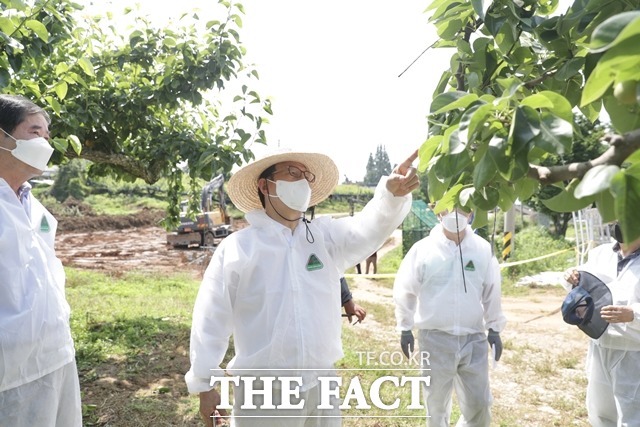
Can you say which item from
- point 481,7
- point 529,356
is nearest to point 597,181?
point 481,7

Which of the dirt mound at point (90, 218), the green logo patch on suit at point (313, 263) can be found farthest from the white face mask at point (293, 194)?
the dirt mound at point (90, 218)

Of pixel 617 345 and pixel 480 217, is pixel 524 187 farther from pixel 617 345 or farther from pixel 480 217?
pixel 617 345

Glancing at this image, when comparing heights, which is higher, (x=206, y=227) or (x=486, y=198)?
(x=206, y=227)

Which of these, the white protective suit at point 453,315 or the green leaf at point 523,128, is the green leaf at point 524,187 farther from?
the white protective suit at point 453,315

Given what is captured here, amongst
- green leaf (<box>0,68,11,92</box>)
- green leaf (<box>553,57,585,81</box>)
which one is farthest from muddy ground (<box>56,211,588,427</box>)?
green leaf (<box>553,57,585,81</box>)

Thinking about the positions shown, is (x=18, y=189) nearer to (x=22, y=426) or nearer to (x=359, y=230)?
(x=22, y=426)

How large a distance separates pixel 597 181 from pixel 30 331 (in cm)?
202

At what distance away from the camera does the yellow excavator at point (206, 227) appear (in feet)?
44.5

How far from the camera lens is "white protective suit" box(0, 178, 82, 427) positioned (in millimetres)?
1846

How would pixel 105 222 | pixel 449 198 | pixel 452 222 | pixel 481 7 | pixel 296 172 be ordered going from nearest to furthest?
pixel 481 7, pixel 449 198, pixel 296 172, pixel 452 222, pixel 105 222

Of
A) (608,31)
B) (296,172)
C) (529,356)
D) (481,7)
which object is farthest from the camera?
(529,356)

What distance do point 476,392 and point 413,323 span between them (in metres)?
0.57

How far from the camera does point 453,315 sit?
3.03m

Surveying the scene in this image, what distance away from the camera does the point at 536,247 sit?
1259 cm
